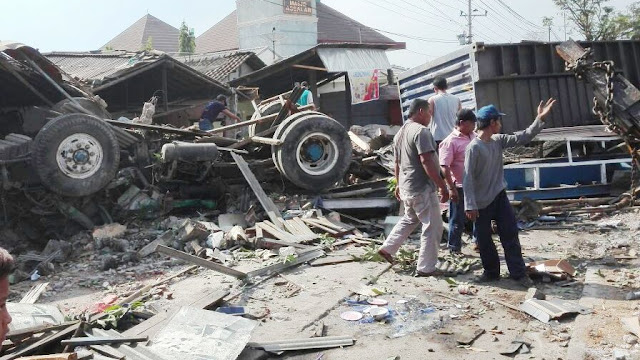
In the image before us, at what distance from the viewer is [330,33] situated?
3334cm

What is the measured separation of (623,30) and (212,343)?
30.5 meters

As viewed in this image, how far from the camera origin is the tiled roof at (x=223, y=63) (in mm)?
17905

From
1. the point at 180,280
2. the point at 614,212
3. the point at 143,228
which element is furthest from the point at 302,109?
the point at 614,212

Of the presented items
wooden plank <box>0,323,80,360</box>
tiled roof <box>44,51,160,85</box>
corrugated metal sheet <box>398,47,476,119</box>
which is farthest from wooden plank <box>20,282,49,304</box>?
tiled roof <box>44,51,160,85</box>

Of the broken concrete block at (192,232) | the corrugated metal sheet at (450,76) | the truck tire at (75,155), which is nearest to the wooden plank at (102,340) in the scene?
the broken concrete block at (192,232)

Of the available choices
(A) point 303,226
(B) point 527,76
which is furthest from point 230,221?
(B) point 527,76

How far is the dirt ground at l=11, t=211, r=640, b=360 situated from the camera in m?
3.69

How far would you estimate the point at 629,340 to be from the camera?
353 cm

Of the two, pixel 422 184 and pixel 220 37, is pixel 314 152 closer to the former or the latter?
pixel 422 184

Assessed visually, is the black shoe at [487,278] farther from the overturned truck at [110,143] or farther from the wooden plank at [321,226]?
the overturned truck at [110,143]

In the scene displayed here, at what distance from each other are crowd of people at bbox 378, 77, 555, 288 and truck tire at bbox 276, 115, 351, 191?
2.52 metres

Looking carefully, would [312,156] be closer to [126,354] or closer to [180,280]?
[180,280]

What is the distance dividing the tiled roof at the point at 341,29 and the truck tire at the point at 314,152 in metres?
25.0

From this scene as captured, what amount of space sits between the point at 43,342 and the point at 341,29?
105 feet
